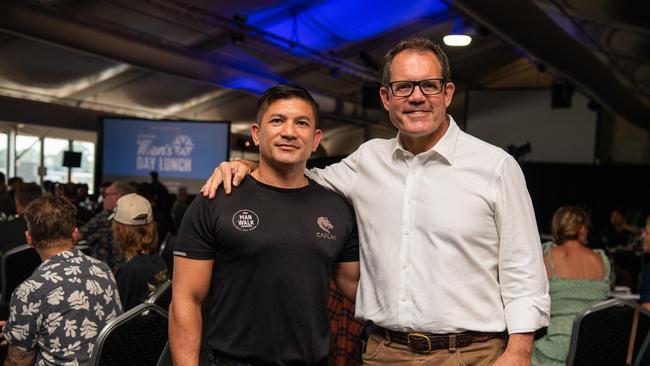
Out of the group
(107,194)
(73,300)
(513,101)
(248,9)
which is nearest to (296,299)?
(73,300)

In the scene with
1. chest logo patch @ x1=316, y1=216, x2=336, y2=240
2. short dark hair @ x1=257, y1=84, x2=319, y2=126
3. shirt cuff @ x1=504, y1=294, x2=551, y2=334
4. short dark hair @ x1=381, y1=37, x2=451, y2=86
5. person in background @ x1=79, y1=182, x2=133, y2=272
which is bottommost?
person in background @ x1=79, y1=182, x2=133, y2=272

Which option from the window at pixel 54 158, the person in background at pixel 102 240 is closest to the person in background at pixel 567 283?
the person in background at pixel 102 240

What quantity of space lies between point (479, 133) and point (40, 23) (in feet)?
35.4

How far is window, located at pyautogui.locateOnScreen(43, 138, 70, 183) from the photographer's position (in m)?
13.0

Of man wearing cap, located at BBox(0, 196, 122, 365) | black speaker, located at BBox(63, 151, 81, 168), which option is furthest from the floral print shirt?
black speaker, located at BBox(63, 151, 81, 168)

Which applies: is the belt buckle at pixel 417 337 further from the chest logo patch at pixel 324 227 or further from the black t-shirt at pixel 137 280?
the black t-shirt at pixel 137 280

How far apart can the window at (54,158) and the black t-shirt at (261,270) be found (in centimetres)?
1209

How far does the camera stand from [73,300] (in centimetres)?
250

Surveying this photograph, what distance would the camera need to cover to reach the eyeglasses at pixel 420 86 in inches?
66.5

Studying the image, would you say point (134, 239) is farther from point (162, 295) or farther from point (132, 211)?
point (162, 295)

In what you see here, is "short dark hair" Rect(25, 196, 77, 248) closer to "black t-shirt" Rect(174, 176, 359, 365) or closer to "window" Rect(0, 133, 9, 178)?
"black t-shirt" Rect(174, 176, 359, 365)

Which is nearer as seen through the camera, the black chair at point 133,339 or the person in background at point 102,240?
the black chair at point 133,339

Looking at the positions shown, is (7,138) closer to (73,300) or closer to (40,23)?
(40,23)

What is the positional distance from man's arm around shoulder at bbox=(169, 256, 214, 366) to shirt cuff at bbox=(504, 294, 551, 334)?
737mm
